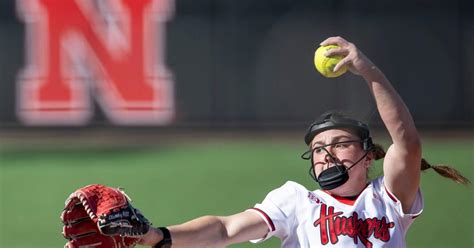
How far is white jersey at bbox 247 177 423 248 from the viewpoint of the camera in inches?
109

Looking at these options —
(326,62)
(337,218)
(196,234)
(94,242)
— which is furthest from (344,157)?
(94,242)

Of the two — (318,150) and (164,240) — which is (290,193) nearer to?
(318,150)

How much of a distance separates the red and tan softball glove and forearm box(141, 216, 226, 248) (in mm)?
54

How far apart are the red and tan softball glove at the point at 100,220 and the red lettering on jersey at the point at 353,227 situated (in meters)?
0.56

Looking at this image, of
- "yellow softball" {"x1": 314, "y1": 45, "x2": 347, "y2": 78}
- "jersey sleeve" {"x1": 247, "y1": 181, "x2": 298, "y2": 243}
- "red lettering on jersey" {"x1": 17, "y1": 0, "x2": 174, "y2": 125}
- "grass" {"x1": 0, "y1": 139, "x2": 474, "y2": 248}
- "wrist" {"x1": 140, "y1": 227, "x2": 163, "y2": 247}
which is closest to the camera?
"wrist" {"x1": 140, "y1": 227, "x2": 163, "y2": 247}

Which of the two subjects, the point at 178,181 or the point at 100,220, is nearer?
the point at 100,220

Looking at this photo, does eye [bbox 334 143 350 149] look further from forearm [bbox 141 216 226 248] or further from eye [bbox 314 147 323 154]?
forearm [bbox 141 216 226 248]

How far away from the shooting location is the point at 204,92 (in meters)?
5.29

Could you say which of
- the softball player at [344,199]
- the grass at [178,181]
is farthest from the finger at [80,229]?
the grass at [178,181]

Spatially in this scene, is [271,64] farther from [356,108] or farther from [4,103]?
[4,103]

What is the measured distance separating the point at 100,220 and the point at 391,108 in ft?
2.72

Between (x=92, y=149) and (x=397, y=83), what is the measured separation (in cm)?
169

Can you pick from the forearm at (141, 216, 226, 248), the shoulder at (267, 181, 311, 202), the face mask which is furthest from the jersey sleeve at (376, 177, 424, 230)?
the forearm at (141, 216, 226, 248)

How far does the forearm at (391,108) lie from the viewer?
261cm
